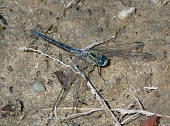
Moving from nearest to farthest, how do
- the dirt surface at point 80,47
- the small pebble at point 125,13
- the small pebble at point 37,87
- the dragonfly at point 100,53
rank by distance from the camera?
the dirt surface at point 80,47 → the small pebble at point 37,87 → the dragonfly at point 100,53 → the small pebble at point 125,13

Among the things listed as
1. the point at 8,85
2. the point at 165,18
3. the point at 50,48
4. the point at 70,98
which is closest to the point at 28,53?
the point at 50,48

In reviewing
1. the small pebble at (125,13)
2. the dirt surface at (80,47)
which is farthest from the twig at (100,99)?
the small pebble at (125,13)

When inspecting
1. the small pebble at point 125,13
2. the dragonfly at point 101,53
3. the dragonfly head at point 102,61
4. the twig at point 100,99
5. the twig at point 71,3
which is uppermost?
the twig at point 71,3

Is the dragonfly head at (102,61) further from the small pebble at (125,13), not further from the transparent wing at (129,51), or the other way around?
the small pebble at (125,13)

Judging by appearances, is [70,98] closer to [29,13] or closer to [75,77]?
[75,77]

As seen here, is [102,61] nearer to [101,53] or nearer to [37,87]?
[101,53]

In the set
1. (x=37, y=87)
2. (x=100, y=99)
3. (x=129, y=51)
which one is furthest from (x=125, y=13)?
(x=37, y=87)
